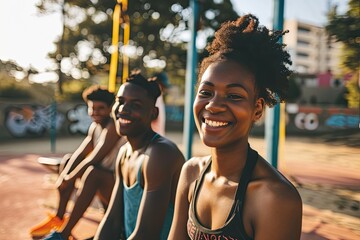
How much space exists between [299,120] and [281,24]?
1654 cm

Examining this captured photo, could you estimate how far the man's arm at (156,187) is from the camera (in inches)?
77.8

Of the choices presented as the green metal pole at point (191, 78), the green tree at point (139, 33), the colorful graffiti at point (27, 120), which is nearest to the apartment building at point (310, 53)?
the green tree at point (139, 33)

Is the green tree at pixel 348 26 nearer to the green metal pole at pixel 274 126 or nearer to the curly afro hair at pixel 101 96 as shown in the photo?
the green metal pole at pixel 274 126

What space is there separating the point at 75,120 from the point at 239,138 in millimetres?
15394

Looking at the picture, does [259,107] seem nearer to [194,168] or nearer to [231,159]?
[231,159]

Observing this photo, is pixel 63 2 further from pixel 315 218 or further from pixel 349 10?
pixel 315 218

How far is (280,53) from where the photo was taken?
4.97 ft

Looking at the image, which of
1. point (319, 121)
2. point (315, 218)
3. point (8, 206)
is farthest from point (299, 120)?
point (8, 206)

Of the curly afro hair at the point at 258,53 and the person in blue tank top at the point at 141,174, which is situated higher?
the curly afro hair at the point at 258,53

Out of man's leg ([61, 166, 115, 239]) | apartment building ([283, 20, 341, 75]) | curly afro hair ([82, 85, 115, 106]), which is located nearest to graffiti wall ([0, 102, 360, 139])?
curly afro hair ([82, 85, 115, 106])

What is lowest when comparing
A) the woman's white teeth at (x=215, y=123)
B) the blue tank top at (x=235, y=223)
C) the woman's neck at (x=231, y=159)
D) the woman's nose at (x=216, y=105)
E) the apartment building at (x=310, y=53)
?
the blue tank top at (x=235, y=223)

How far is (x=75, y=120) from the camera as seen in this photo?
15.9 metres

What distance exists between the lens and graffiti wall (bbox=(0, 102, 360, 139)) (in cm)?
1352

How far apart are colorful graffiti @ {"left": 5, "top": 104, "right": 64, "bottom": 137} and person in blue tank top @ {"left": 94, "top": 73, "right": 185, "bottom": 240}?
38.7ft
